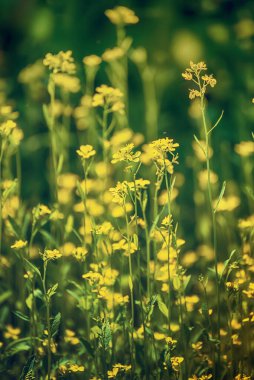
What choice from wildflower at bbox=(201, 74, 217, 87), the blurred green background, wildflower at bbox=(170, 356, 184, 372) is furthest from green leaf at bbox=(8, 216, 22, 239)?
the blurred green background

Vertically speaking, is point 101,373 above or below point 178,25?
below

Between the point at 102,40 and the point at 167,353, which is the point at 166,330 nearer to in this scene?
the point at 167,353

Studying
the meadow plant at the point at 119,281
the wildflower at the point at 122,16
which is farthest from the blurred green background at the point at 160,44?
the wildflower at the point at 122,16

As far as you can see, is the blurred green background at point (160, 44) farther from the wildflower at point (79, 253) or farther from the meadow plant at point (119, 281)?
the wildflower at point (79, 253)

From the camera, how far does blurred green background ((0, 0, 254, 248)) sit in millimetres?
2652

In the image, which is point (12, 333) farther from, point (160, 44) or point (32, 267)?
point (160, 44)

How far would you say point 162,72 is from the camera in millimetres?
2631

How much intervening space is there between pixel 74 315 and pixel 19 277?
0.24 meters

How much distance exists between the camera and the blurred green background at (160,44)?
104 inches

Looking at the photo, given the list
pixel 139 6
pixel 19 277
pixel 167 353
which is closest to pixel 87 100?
pixel 19 277

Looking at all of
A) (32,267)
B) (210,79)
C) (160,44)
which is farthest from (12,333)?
(160,44)

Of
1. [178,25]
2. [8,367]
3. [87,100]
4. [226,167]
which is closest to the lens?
[8,367]

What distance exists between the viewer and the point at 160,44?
2.70 meters

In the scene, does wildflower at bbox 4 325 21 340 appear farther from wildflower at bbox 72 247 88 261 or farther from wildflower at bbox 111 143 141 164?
wildflower at bbox 111 143 141 164
